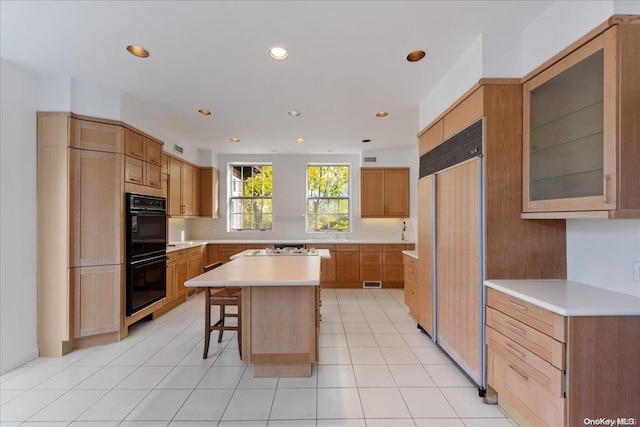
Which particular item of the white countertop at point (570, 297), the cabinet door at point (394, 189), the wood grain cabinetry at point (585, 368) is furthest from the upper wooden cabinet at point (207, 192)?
the wood grain cabinetry at point (585, 368)

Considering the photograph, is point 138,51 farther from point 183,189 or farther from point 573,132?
point 573,132

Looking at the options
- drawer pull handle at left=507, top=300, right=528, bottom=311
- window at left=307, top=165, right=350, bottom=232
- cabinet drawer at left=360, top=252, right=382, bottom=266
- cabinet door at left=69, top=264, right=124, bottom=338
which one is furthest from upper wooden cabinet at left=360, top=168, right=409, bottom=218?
cabinet door at left=69, top=264, right=124, bottom=338

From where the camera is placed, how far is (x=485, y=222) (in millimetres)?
2047

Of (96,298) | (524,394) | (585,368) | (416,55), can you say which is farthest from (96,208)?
(585,368)

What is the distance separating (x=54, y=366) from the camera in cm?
257

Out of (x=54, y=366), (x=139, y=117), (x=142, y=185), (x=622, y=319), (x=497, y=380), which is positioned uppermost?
(x=139, y=117)

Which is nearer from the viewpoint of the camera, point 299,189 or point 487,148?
point 487,148

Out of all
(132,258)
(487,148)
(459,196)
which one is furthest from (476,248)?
(132,258)

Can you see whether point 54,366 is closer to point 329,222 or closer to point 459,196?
point 459,196

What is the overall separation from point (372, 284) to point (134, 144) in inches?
176

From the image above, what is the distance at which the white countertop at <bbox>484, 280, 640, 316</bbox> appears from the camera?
1.38m

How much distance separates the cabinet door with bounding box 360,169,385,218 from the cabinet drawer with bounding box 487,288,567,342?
382 cm

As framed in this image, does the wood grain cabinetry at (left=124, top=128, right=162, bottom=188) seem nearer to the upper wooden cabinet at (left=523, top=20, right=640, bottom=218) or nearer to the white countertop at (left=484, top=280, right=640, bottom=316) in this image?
the white countertop at (left=484, top=280, right=640, bottom=316)

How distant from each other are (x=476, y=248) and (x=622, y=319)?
0.84 metres
